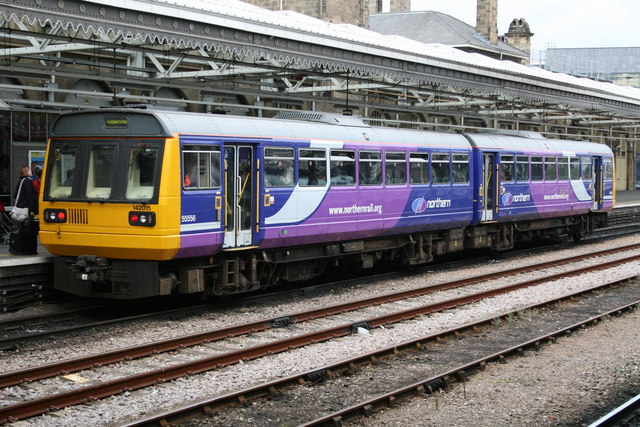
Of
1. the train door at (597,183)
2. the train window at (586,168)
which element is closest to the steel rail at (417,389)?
the train window at (586,168)

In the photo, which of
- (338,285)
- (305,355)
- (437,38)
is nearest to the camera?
(305,355)

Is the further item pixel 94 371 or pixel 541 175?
pixel 541 175

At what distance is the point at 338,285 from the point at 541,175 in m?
7.97

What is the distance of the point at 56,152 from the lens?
1245 centimetres

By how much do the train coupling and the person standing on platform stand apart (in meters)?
1.89

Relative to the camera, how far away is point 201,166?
39.9ft

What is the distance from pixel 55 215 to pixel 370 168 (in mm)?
5826

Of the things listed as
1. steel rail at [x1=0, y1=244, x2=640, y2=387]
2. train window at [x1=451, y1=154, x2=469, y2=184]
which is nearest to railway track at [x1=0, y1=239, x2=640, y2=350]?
steel rail at [x1=0, y1=244, x2=640, y2=387]

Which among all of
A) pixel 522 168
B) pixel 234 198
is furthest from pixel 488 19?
pixel 234 198

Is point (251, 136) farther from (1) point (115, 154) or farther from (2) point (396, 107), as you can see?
(2) point (396, 107)

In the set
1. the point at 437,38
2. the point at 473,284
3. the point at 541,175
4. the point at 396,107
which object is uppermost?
the point at 437,38

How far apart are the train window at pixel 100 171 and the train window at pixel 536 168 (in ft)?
40.5

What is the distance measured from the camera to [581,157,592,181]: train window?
23750 mm

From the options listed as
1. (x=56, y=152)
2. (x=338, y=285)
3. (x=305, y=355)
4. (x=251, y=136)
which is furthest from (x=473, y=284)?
(x=56, y=152)
